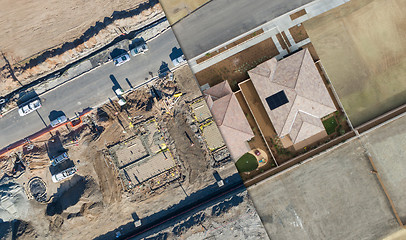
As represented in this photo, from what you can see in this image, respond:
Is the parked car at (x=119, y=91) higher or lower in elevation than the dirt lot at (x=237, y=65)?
higher

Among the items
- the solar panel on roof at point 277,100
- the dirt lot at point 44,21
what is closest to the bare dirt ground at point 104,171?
the solar panel on roof at point 277,100

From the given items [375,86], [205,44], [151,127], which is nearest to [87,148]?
[151,127]

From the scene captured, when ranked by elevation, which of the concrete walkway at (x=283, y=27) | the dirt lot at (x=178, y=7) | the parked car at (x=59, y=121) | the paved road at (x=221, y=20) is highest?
the dirt lot at (x=178, y=7)

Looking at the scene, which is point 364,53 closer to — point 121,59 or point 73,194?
point 121,59

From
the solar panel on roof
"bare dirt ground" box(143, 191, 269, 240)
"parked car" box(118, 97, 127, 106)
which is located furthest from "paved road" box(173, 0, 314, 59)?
"bare dirt ground" box(143, 191, 269, 240)

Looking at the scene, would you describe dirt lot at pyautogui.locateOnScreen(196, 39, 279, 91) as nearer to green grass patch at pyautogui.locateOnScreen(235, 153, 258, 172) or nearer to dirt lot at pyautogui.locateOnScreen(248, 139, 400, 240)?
green grass patch at pyautogui.locateOnScreen(235, 153, 258, 172)

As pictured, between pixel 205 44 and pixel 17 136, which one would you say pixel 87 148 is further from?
pixel 205 44

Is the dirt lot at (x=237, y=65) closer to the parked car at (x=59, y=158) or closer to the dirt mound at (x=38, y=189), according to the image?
the parked car at (x=59, y=158)
